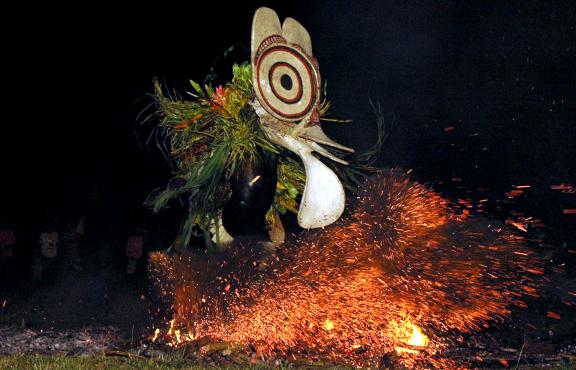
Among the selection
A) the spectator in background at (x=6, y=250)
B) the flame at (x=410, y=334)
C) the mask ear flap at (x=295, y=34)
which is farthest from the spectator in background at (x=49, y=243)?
the flame at (x=410, y=334)

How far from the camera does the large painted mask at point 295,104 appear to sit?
19.5 ft

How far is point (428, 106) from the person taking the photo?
10500mm

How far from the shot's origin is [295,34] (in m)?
6.31

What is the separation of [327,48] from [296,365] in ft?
19.7

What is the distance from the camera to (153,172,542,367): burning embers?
6.26m

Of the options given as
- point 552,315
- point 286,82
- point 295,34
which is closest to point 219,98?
point 286,82

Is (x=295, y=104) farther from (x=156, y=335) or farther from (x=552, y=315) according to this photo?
(x=552, y=315)

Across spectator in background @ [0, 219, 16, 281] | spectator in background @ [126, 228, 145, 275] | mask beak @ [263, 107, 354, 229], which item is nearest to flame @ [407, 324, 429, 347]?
mask beak @ [263, 107, 354, 229]

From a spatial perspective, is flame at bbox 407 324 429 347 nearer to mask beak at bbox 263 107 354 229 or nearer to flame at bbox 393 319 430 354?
flame at bbox 393 319 430 354

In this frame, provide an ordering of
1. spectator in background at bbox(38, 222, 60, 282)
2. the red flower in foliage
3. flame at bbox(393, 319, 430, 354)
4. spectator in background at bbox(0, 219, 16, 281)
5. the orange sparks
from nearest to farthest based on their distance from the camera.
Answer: the red flower in foliage < flame at bbox(393, 319, 430, 354) < the orange sparks < spectator in background at bbox(38, 222, 60, 282) < spectator in background at bbox(0, 219, 16, 281)

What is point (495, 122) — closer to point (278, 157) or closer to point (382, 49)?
point (382, 49)

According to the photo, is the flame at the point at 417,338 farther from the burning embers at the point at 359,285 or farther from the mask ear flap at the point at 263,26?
the mask ear flap at the point at 263,26

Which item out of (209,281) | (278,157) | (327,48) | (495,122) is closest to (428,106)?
(495,122)

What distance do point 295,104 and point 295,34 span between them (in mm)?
687
